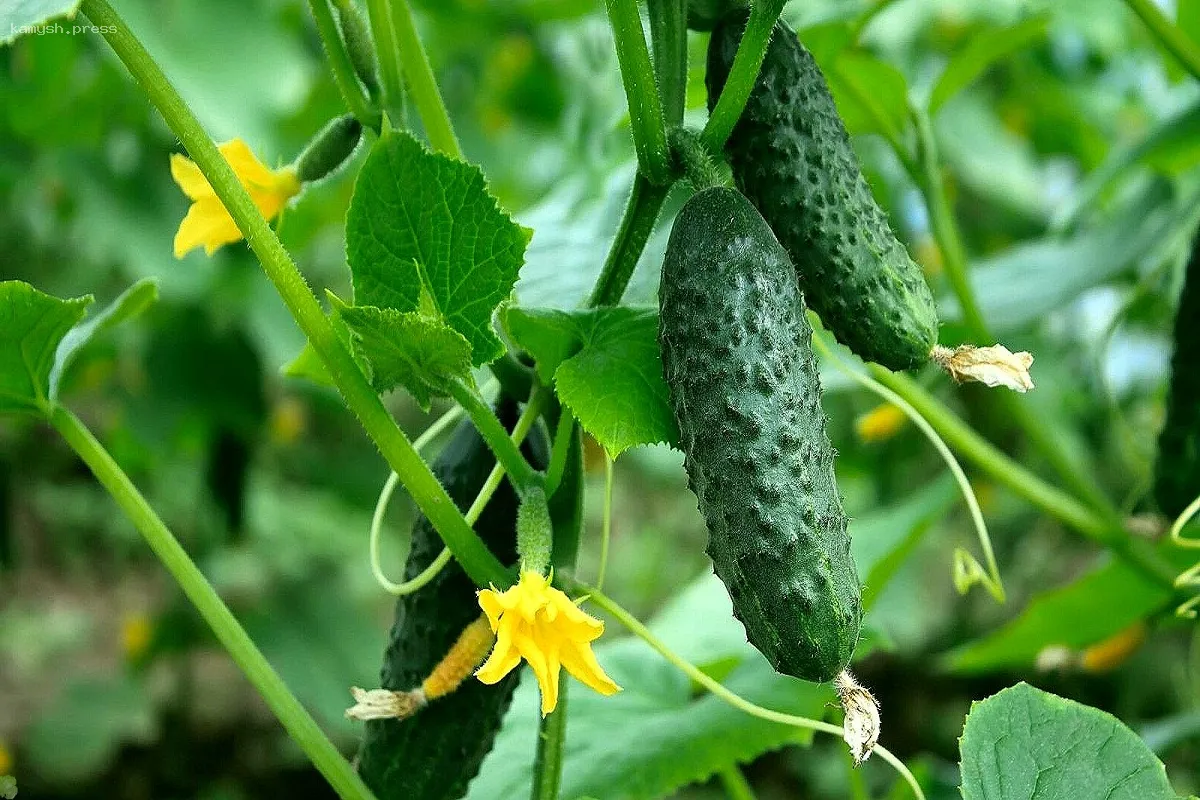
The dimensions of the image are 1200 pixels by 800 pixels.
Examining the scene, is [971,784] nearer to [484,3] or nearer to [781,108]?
[781,108]

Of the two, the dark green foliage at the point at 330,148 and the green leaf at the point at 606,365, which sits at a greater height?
the dark green foliage at the point at 330,148

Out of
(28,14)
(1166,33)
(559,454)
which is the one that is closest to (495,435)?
(559,454)

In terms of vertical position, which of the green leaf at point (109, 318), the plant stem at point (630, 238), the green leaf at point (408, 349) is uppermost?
the green leaf at point (109, 318)

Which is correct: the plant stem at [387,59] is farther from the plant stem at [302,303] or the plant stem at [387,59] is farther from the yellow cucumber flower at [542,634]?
the yellow cucumber flower at [542,634]

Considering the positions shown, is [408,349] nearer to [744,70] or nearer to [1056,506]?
[744,70]

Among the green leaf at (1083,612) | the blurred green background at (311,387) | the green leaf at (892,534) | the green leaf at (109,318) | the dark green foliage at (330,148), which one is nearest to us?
the dark green foliage at (330,148)

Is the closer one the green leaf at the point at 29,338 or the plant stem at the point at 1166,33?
the green leaf at the point at 29,338

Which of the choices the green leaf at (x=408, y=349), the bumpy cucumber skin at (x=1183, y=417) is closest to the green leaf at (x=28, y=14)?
the green leaf at (x=408, y=349)

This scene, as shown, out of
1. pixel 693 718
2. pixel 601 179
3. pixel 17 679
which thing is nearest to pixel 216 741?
pixel 17 679
